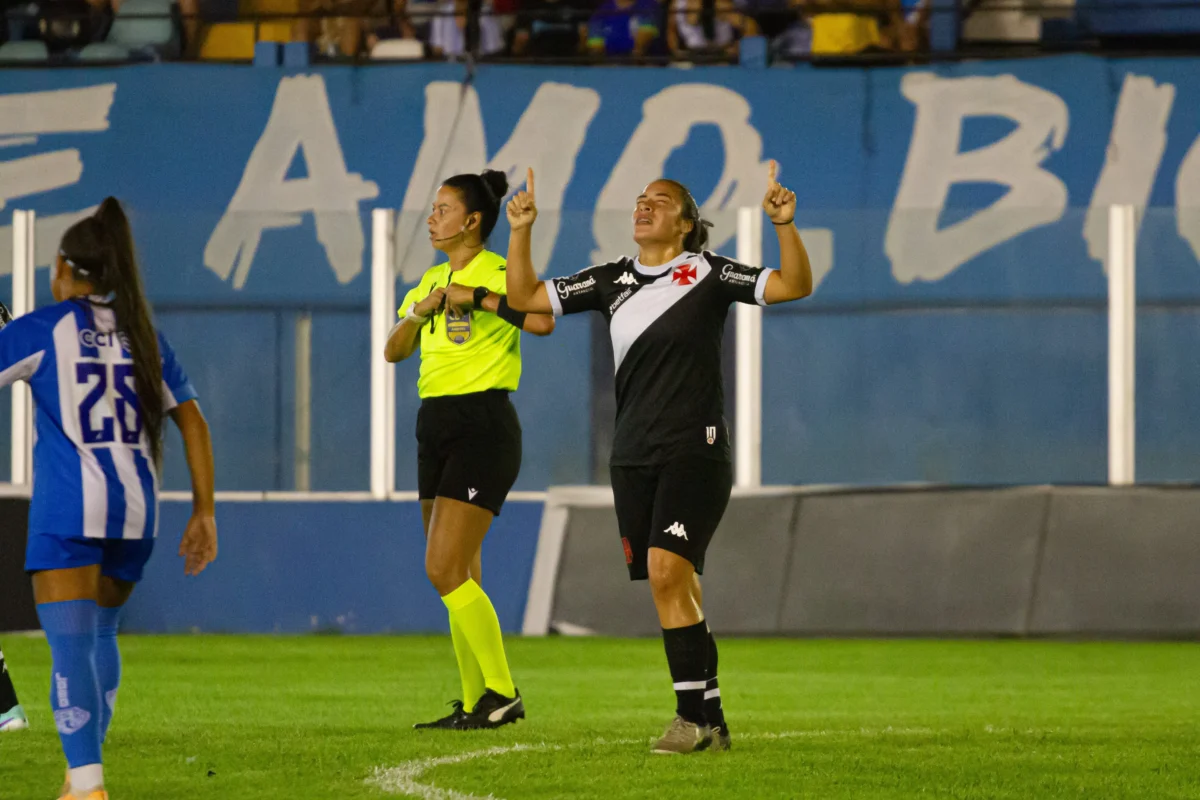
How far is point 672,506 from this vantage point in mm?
5801

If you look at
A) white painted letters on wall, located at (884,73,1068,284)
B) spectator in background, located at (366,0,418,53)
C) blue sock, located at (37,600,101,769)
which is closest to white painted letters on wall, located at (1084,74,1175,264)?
white painted letters on wall, located at (884,73,1068,284)

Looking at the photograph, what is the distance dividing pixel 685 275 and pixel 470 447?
122 cm

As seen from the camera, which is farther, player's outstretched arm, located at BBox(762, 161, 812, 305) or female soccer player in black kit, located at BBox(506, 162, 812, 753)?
female soccer player in black kit, located at BBox(506, 162, 812, 753)

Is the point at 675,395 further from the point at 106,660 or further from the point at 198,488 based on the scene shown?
the point at 106,660

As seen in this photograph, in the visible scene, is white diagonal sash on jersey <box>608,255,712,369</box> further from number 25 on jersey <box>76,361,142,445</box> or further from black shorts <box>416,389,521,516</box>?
number 25 on jersey <box>76,361,142,445</box>

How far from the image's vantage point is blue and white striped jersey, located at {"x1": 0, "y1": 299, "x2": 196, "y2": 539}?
4.55m

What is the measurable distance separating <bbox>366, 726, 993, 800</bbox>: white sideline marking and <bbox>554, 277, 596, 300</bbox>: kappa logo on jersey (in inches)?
59.5

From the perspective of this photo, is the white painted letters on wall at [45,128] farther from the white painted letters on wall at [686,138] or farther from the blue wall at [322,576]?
the blue wall at [322,576]

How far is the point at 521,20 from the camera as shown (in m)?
16.0

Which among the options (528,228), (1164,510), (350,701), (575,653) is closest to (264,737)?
(350,701)

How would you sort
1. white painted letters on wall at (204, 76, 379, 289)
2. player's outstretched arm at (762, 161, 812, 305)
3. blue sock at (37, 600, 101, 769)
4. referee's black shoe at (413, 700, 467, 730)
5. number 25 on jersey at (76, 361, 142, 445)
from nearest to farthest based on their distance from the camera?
1. blue sock at (37, 600, 101, 769)
2. number 25 on jersey at (76, 361, 142, 445)
3. player's outstretched arm at (762, 161, 812, 305)
4. referee's black shoe at (413, 700, 467, 730)
5. white painted letters on wall at (204, 76, 379, 289)

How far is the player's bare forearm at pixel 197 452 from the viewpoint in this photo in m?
4.82

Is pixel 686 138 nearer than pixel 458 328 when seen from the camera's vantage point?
No

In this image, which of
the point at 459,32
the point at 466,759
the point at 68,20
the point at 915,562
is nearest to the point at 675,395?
the point at 466,759
